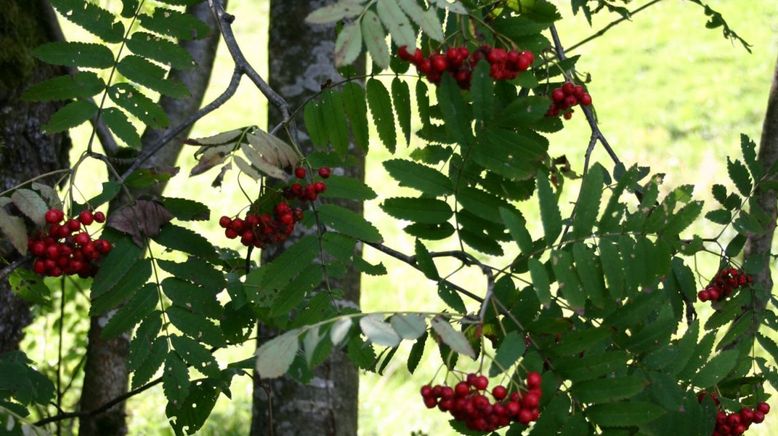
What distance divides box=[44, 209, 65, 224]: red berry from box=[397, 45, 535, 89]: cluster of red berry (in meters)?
0.72

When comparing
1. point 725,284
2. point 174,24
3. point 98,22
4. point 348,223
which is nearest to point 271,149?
point 348,223

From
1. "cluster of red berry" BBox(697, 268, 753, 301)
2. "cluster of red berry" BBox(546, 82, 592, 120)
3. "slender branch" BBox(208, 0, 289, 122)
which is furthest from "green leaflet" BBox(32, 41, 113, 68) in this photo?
"cluster of red berry" BBox(697, 268, 753, 301)

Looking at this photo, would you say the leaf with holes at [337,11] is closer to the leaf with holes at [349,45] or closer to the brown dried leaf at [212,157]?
the leaf with holes at [349,45]

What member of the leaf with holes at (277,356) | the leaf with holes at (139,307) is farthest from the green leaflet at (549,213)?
the leaf with holes at (139,307)

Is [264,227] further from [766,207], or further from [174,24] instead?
[766,207]

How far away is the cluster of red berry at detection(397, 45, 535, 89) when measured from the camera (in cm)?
187

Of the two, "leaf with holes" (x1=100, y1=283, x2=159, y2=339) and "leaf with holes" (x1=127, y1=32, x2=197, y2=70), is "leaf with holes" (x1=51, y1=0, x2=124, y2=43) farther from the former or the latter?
"leaf with holes" (x1=100, y1=283, x2=159, y2=339)

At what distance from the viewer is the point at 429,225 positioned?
2199mm

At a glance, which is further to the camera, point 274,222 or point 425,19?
point 274,222

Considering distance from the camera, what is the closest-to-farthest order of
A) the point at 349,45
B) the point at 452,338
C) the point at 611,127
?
the point at 452,338 < the point at 349,45 < the point at 611,127

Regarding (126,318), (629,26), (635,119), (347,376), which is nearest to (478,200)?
(126,318)

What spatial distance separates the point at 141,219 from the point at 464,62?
2.38 feet

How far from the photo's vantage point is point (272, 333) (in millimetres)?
3328

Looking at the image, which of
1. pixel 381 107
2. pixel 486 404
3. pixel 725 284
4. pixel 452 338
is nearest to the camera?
pixel 452 338
